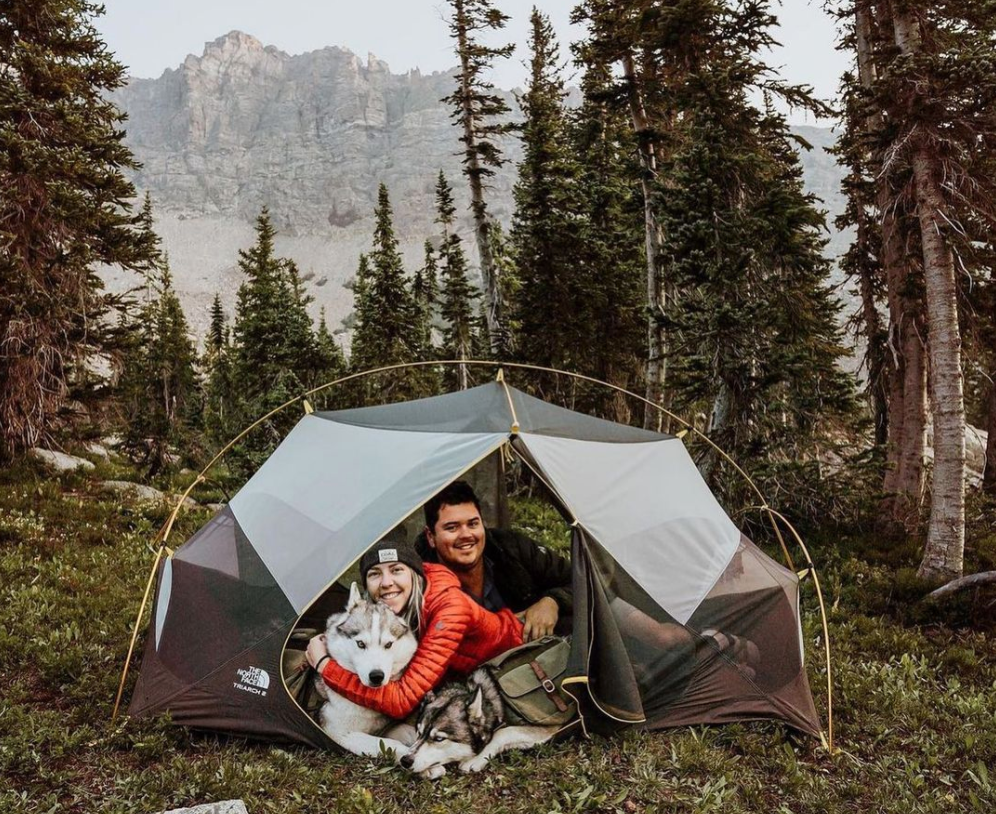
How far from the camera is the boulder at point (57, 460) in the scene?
12.6 m

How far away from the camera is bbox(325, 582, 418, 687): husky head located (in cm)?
464

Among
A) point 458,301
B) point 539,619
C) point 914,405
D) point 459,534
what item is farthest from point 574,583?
point 458,301

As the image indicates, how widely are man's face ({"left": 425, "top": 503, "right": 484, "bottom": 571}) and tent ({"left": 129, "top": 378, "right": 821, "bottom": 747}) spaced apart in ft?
2.11

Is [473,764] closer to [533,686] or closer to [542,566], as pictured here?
[533,686]

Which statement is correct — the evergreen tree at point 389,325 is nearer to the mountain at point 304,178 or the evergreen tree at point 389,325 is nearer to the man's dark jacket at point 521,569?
the man's dark jacket at point 521,569

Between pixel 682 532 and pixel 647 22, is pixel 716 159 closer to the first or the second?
pixel 647 22

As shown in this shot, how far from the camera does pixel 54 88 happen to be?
12383 millimetres

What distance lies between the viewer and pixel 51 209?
1176cm

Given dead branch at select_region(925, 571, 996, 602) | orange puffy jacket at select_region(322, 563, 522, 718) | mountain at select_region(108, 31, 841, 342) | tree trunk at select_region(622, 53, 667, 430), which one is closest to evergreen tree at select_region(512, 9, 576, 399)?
tree trunk at select_region(622, 53, 667, 430)

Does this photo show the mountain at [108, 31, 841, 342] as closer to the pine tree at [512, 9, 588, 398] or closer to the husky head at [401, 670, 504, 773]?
the pine tree at [512, 9, 588, 398]

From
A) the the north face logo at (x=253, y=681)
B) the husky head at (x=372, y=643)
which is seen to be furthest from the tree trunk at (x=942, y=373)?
the the north face logo at (x=253, y=681)

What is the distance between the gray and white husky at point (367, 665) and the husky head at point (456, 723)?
0.18m

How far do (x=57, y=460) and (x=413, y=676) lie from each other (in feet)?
38.7

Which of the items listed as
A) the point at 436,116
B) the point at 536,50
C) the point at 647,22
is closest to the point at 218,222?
the point at 436,116
